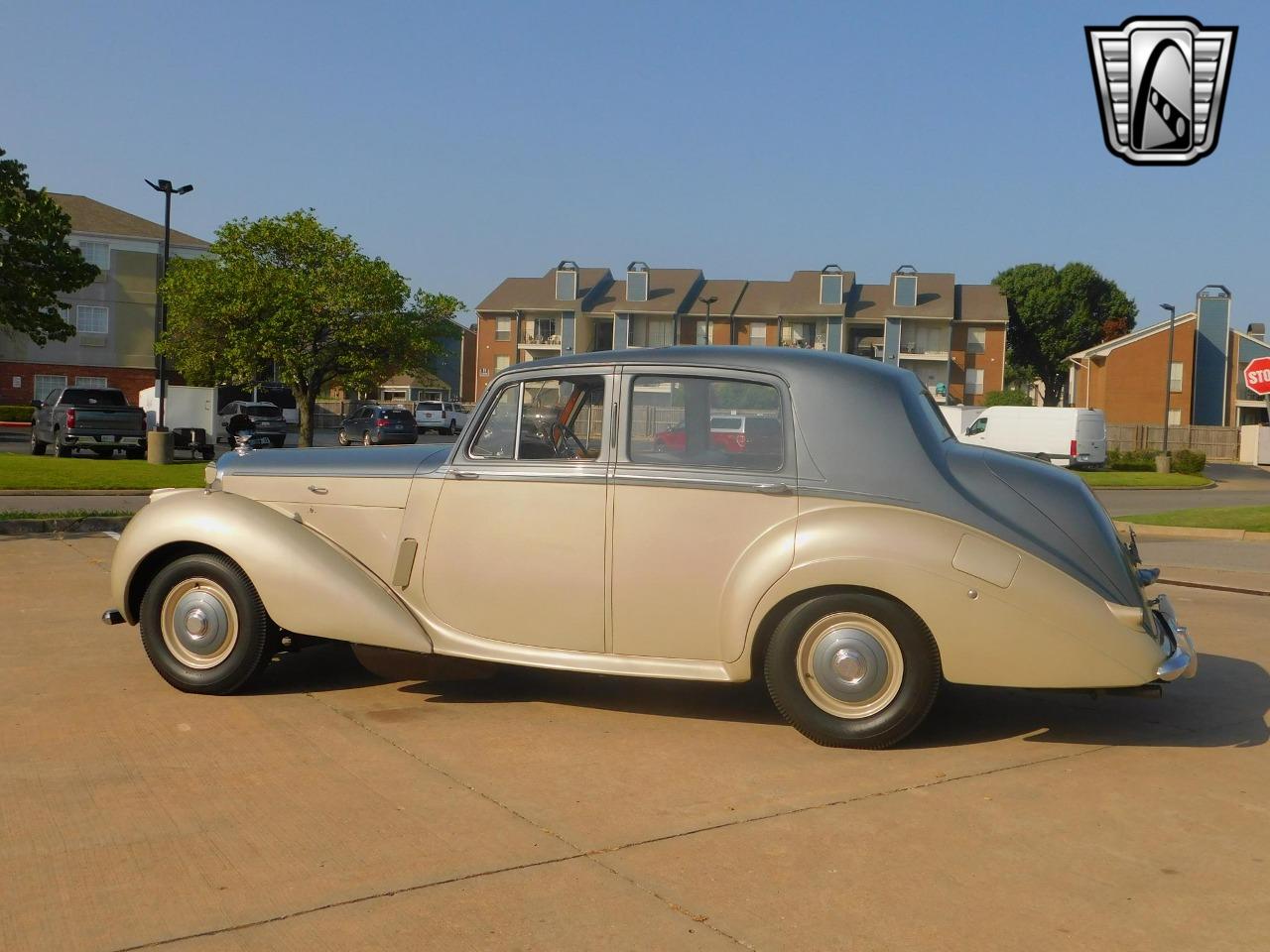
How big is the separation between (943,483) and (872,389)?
544 millimetres

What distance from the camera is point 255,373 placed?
34.1m

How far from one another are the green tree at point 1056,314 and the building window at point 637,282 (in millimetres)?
26959

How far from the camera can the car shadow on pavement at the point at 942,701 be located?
228 inches

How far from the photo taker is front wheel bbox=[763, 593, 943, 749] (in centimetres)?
519

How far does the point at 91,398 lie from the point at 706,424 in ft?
94.2

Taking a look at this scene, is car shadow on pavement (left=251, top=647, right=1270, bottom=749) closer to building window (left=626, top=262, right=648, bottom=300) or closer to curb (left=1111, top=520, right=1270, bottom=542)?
curb (left=1111, top=520, right=1270, bottom=542)

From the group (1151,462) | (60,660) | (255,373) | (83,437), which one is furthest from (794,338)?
(60,660)

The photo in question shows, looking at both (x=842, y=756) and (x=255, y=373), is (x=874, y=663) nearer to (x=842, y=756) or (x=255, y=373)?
(x=842, y=756)

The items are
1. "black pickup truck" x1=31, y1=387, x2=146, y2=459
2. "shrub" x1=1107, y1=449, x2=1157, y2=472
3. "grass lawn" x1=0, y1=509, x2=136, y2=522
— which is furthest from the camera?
"shrub" x1=1107, y1=449, x2=1157, y2=472

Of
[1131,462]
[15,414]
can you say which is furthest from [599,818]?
[15,414]

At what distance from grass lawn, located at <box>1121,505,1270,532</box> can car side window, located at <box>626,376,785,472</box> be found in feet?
47.3

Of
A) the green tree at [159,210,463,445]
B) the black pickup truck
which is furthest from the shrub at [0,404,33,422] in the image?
the black pickup truck

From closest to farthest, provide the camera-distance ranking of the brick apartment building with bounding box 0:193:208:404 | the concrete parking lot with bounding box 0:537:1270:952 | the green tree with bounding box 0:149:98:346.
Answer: the concrete parking lot with bounding box 0:537:1270:952, the green tree with bounding box 0:149:98:346, the brick apartment building with bounding box 0:193:208:404

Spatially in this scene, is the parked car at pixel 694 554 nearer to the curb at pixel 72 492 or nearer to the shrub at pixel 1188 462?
the curb at pixel 72 492
